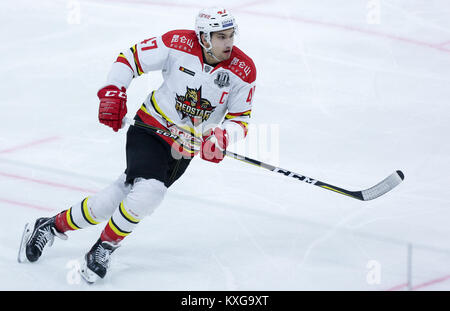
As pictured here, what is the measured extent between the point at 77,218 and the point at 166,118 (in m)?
0.61

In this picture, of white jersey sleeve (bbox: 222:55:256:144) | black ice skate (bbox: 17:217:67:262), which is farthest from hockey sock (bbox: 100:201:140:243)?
white jersey sleeve (bbox: 222:55:256:144)

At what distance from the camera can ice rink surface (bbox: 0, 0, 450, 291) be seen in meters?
3.74

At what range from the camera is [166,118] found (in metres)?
3.80

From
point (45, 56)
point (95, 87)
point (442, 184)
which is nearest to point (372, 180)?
point (442, 184)

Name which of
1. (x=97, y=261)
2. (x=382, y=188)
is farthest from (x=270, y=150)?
(x=97, y=261)

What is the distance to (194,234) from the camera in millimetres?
4109

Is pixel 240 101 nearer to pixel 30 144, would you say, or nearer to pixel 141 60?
pixel 141 60

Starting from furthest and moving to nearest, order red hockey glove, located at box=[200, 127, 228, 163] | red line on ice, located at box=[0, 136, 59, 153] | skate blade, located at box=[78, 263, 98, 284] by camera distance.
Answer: red line on ice, located at box=[0, 136, 59, 153] → red hockey glove, located at box=[200, 127, 228, 163] → skate blade, located at box=[78, 263, 98, 284]

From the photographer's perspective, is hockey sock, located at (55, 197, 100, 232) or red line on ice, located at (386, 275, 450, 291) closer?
red line on ice, located at (386, 275, 450, 291)

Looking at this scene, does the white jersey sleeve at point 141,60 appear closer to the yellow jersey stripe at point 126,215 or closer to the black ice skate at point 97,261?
the yellow jersey stripe at point 126,215

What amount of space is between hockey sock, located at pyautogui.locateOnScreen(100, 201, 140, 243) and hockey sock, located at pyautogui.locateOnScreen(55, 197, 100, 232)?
134 mm

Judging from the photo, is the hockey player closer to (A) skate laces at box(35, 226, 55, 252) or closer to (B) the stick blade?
(A) skate laces at box(35, 226, 55, 252)

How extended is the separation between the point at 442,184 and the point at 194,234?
1517 millimetres
